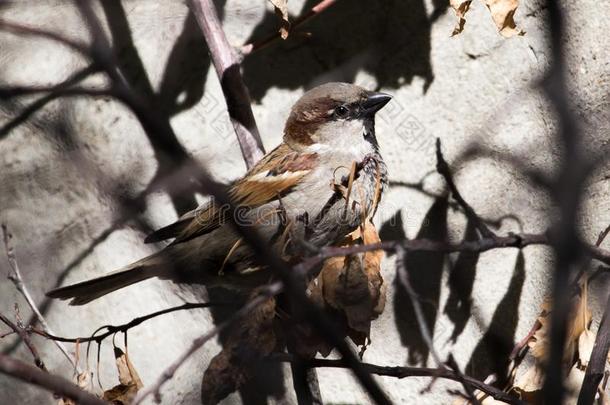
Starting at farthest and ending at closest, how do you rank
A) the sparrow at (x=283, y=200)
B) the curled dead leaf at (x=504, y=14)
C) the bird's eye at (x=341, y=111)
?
the bird's eye at (x=341, y=111) → the sparrow at (x=283, y=200) → the curled dead leaf at (x=504, y=14)

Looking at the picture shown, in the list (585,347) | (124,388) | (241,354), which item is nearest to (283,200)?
(241,354)

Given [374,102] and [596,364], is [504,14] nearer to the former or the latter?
[374,102]

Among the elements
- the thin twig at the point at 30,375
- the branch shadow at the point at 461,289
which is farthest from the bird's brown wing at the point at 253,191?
the thin twig at the point at 30,375

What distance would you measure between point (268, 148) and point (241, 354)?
4.76ft

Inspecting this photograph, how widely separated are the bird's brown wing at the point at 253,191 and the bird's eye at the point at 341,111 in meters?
Answer: 0.24

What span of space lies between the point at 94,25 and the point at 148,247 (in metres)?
2.39

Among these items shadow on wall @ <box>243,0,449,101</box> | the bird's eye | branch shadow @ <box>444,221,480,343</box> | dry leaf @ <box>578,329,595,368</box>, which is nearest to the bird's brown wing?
the bird's eye

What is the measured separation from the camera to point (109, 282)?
132 inches

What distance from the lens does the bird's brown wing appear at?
135 inches

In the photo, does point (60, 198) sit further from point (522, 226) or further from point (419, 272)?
point (522, 226)

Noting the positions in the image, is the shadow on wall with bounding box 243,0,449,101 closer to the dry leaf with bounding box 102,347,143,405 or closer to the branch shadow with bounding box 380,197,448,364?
the branch shadow with bounding box 380,197,448,364

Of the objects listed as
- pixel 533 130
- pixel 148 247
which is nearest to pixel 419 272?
pixel 533 130

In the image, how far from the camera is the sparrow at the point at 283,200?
3314mm

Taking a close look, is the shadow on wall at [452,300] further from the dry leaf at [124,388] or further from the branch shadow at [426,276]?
the dry leaf at [124,388]
